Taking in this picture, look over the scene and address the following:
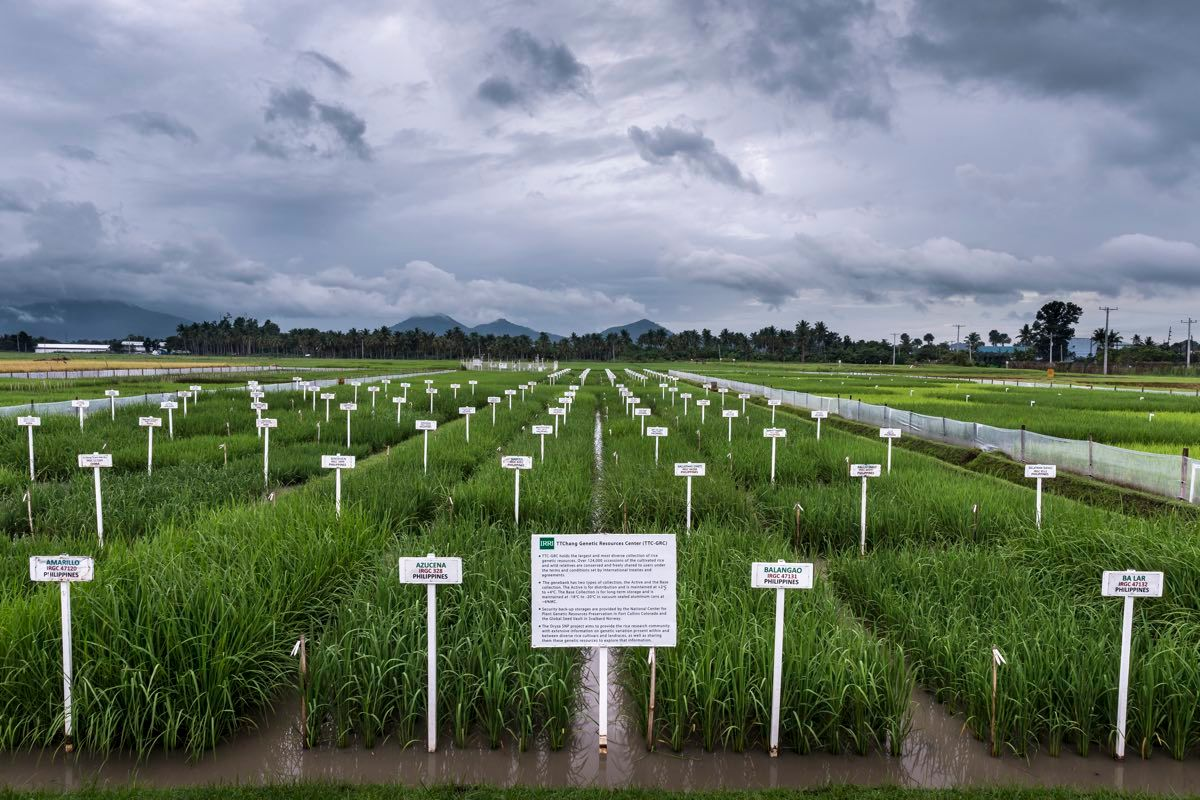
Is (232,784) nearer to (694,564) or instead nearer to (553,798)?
(553,798)

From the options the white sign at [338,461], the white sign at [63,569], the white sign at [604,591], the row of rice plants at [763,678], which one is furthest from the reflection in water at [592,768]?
the white sign at [338,461]

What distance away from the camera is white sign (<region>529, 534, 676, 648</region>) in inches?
132

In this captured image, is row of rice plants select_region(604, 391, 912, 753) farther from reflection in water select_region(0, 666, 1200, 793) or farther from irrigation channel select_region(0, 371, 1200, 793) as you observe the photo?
reflection in water select_region(0, 666, 1200, 793)

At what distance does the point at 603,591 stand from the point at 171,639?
2.53 metres

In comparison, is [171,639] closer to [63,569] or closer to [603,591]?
[63,569]

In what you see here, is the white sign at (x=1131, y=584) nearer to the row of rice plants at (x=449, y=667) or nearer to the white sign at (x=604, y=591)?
the white sign at (x=604, y=591)

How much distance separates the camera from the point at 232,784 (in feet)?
10.6

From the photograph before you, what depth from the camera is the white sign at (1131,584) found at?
3.38 meters

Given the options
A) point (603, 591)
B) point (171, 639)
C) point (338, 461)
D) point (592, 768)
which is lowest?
point (592, 768)

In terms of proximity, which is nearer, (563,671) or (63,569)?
(63,569)

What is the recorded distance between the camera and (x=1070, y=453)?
36.6 ft

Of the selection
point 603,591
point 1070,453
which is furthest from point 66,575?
point 1070,453

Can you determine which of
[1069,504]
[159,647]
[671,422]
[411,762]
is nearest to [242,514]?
[159,647]

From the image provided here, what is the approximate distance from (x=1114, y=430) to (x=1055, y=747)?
15.7 m
